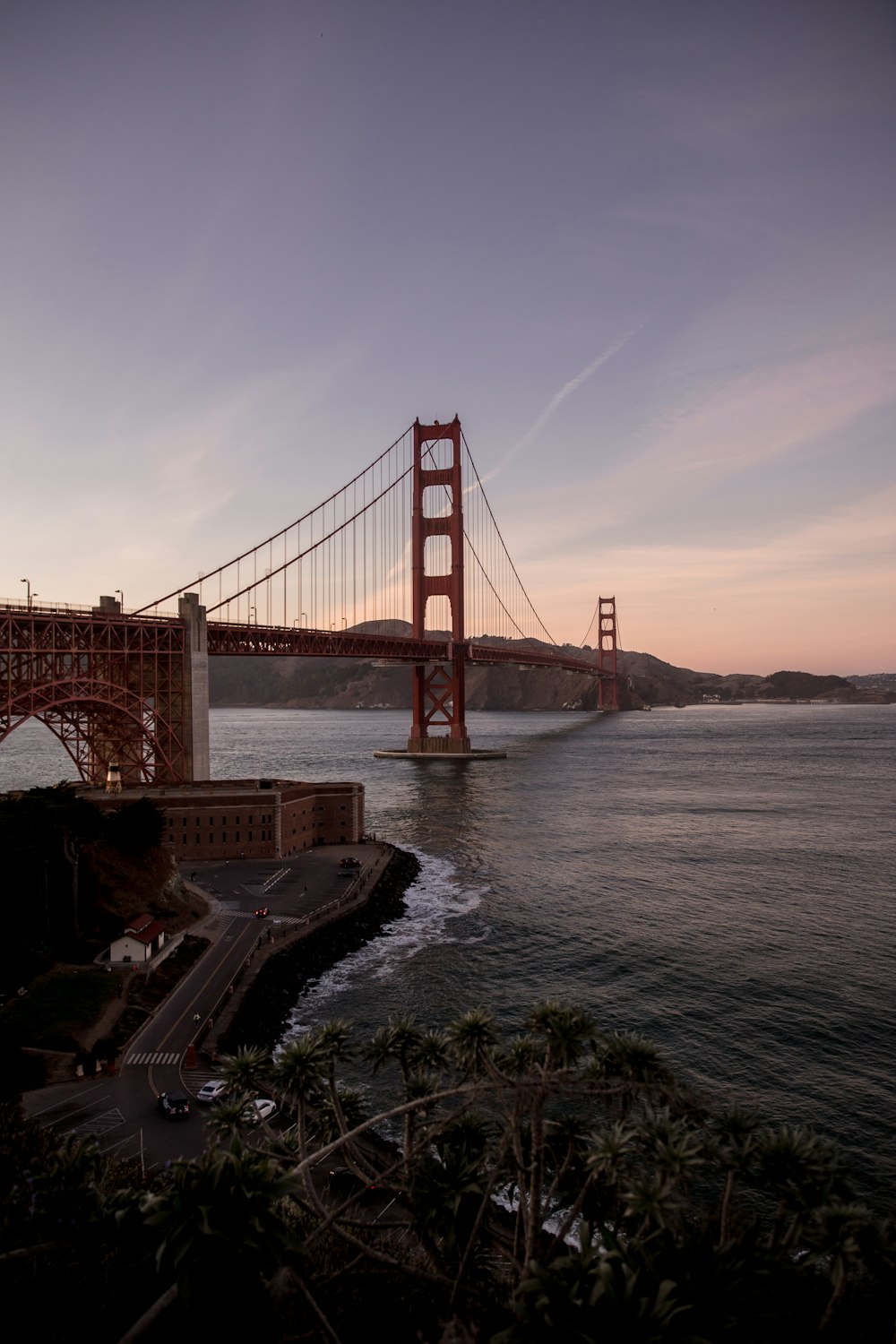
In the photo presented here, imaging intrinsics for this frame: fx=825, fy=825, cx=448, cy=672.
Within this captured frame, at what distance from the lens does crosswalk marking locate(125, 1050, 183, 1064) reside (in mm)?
23156

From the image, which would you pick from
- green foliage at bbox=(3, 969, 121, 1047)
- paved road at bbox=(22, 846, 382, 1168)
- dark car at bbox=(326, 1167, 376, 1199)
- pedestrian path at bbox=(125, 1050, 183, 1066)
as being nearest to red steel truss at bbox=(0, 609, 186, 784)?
paved road at bbox=(22, 846, 382, 1168)

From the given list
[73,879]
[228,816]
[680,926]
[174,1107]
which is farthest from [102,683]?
[680,926]

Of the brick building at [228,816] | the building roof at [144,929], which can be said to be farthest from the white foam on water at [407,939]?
the brick building at [228,816]

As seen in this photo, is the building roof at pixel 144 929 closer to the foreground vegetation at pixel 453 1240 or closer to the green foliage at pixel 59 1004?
the green foliage at pixel 59 1004

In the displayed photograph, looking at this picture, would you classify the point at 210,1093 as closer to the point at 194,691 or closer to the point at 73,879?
the point at 73,879

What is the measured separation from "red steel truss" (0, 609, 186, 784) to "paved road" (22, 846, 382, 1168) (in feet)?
41.0

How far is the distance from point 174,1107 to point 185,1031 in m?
5.43

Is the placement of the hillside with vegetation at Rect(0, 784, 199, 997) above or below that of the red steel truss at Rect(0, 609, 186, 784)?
below

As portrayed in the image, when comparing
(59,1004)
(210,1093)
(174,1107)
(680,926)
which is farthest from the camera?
(680,926)

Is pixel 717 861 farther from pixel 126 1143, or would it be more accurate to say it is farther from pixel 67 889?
pixel 126 1143

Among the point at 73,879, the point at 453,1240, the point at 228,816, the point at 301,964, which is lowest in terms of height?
the point at 301,964

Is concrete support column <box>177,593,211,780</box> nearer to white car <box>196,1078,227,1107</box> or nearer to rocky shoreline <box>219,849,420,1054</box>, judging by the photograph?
rocky shoreline <box>219,849,420,1054</box>

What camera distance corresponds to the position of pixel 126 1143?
61.2 ft

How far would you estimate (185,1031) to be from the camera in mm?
25281
